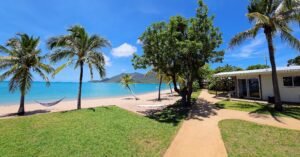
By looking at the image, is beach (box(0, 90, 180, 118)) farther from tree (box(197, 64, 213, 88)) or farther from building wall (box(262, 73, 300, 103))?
building wall (box(262, 73, 300, 103))

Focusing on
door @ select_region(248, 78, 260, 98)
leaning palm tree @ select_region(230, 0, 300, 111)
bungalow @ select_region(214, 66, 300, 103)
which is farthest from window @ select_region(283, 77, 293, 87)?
leaning palm tree @ select_region(230, 0, 300, 111)

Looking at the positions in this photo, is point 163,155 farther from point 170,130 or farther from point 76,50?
point 76,50

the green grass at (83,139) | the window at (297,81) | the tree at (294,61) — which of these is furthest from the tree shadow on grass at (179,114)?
the tree at (294,61)

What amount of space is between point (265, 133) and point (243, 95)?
1319 cm

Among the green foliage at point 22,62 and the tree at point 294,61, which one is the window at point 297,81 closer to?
the green foliage at point 22,62

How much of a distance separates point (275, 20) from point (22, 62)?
60.5 ft

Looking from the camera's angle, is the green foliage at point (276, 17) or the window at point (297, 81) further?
the window at point (297, 81)

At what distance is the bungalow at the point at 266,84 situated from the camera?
14336mm

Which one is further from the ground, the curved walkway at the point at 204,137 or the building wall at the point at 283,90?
the building wall at the point at 283,90

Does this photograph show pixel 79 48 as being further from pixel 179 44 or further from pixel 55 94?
pixel 55 94

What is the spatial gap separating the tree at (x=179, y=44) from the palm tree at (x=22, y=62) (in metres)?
8.11

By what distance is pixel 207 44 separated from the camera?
503 inches

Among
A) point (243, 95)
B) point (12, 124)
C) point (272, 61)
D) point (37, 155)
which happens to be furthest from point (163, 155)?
point (243, 95)

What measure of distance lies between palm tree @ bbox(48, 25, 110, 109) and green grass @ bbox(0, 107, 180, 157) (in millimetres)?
5971
